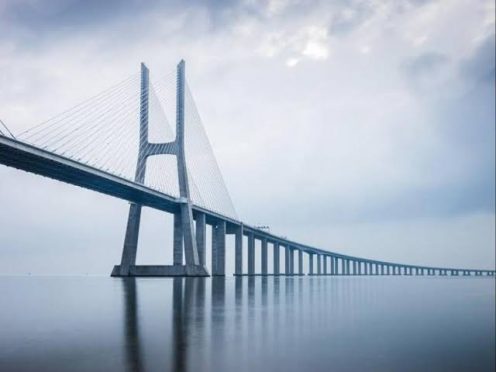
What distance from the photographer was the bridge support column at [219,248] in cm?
7590

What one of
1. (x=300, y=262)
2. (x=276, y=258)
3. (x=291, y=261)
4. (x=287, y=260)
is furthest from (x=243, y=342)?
(x=300, y=262)

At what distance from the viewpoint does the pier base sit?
191 feet

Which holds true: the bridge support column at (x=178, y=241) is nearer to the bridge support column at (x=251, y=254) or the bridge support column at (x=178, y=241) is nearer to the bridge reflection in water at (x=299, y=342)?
the bridge support column at (x=251, y=254)

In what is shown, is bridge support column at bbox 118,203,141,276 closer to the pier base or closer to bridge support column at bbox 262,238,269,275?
the pier base

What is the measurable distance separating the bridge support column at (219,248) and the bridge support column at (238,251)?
577cm

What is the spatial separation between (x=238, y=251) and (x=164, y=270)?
25.5 m

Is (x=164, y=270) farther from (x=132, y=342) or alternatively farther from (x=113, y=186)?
(x=132, y=342)

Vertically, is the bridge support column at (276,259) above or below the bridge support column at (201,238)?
below

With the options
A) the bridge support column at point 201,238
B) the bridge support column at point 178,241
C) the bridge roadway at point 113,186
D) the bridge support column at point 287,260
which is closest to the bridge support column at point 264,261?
the bridge roadway at point 113,186

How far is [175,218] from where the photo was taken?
196 ft

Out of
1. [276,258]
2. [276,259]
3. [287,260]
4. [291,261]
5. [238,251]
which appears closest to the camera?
[238,251]

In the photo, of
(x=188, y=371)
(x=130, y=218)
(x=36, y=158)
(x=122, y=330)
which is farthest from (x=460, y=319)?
(x=130, y=218)

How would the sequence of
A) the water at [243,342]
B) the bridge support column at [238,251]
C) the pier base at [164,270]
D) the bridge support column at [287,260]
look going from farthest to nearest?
the bridge support column at [287,260], the bridge support column at [238,251], the pier base at [164,270], the water at [243,342]

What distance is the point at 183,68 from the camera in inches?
2459
